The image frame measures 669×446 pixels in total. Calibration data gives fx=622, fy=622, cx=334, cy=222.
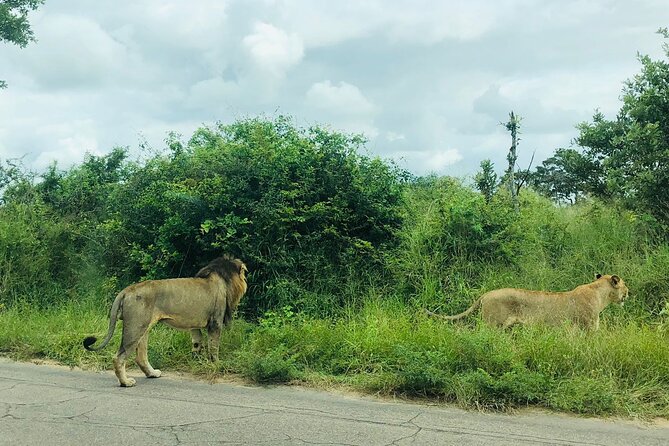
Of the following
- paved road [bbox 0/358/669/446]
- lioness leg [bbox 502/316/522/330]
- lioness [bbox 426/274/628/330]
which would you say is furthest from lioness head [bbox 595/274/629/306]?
paved road [bbox 0/358/669/446]

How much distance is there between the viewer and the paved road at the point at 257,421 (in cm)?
551

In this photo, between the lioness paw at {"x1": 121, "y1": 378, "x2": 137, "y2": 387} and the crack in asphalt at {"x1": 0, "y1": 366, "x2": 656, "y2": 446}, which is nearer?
the crack in asphalt at {"x1": 0, "y1": 366, "x2": 656, "y2": 446}

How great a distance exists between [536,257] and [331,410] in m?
5.96

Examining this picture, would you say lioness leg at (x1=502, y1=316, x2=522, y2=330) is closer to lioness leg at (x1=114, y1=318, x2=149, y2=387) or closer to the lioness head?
the lioness head

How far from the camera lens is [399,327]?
863cm

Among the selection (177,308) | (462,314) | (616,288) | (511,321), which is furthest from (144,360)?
(616,288)

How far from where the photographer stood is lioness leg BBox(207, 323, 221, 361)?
8523 millimetres

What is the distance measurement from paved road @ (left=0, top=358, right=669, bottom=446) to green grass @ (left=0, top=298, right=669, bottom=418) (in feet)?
1.14

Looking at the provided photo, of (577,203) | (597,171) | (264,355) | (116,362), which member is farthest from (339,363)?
(577,203)

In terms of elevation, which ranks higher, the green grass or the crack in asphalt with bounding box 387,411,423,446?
the green grass

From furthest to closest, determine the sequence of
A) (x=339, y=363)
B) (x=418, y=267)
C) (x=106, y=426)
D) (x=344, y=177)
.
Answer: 1. (x=344, y=177)
2. (x=418, y=267)
3. (x=339, y=363)
4. (x=106, y=426)

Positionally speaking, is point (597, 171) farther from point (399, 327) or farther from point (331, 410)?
point (331, 410)

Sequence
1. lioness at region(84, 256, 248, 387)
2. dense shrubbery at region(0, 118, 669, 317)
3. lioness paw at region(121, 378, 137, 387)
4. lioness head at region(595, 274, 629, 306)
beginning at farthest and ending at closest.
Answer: dense shrubbery at region(0, 118, 669, 317) → lioness head at region(595, 274, 629, 306) → lioness at region(84, 256, 248, 387) → lioness paw at region(121, 378, 137, 387)

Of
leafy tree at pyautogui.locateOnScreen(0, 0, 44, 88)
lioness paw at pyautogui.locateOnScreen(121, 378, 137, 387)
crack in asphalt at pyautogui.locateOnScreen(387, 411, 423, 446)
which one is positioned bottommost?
lioness paw at pyautogui.locateOnScreen(121, 378, 137, 387)
